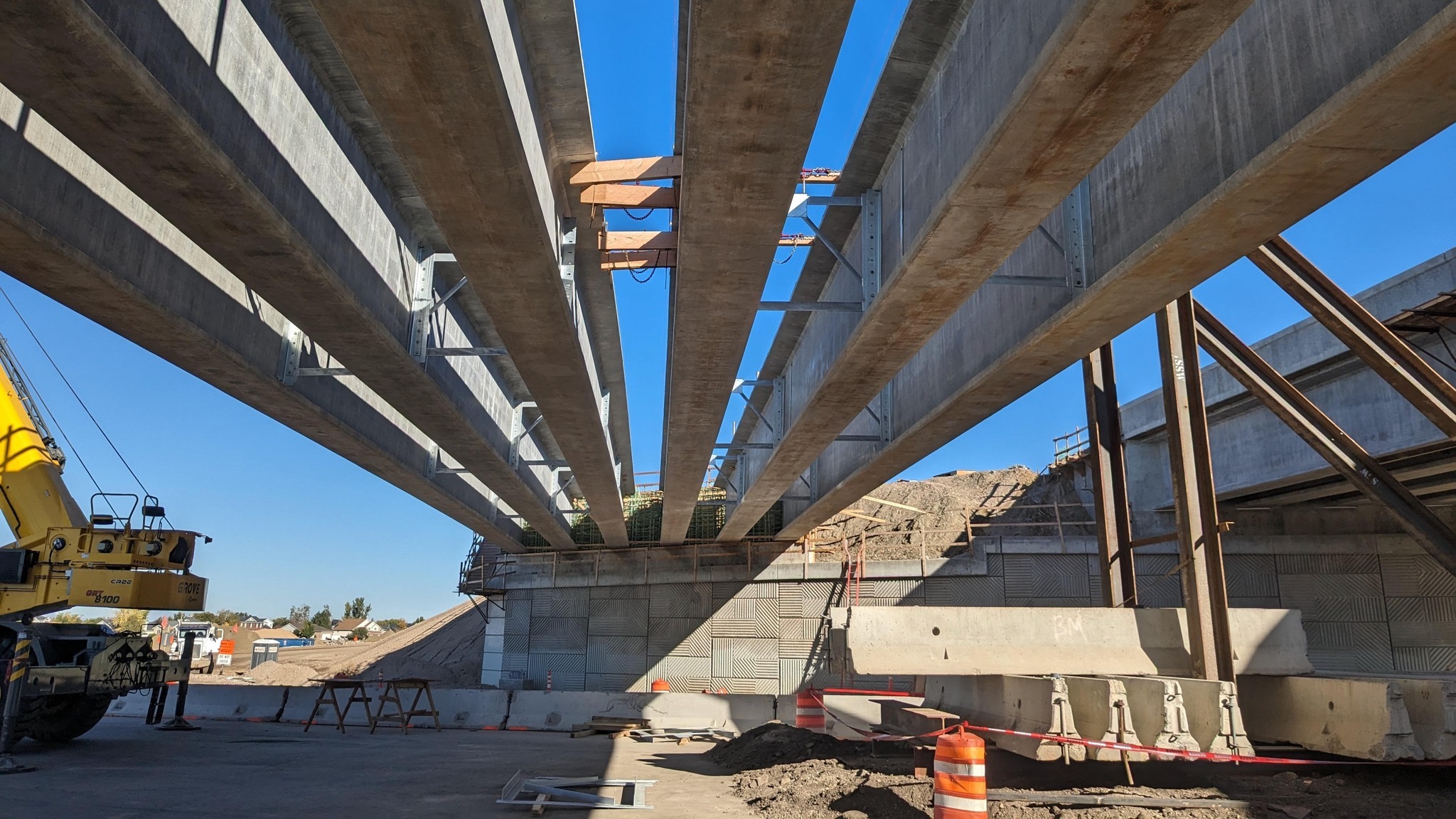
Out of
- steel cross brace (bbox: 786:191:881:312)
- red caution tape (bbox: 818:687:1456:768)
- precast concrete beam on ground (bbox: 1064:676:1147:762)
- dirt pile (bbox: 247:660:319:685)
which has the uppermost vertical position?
steel cross brace (bbox: 786:191:881:312)

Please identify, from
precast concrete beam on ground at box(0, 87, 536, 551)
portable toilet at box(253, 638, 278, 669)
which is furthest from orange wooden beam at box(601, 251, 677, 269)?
portable toilet at box(253, 638, 278, 669)

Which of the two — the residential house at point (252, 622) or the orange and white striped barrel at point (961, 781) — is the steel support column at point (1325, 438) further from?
the residential house at point (252, 622)

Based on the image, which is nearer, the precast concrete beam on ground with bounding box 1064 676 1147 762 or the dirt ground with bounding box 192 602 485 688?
the precast concrete beam on ground with bounding box 1064 676 1147 762

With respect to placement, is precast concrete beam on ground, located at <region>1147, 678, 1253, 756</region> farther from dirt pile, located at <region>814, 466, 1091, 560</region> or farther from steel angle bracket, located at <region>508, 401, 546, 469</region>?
dirt pile, located at <region>814, 466, 1091, 560</region>

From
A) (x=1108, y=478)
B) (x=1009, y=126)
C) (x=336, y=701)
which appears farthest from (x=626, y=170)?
(x=336, y=701)

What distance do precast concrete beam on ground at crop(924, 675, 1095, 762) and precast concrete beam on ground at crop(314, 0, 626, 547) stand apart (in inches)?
245

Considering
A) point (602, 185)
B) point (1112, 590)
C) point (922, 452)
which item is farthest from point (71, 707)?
point (1112, 590)

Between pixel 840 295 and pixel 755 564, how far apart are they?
Result: 53.3 feet

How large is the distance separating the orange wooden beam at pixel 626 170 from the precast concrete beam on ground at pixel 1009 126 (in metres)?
2.24

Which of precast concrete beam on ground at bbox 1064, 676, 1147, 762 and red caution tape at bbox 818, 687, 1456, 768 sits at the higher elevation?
precast concrete beam on ground at bbox 1064, 676, 1147, 762

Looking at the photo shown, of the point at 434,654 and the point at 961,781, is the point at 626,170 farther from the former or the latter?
the point at 434,654

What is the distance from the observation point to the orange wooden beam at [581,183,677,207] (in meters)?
9.05

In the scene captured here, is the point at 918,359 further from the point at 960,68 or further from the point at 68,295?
the point at 68,295

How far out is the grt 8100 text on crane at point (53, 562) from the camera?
14.6 meters
